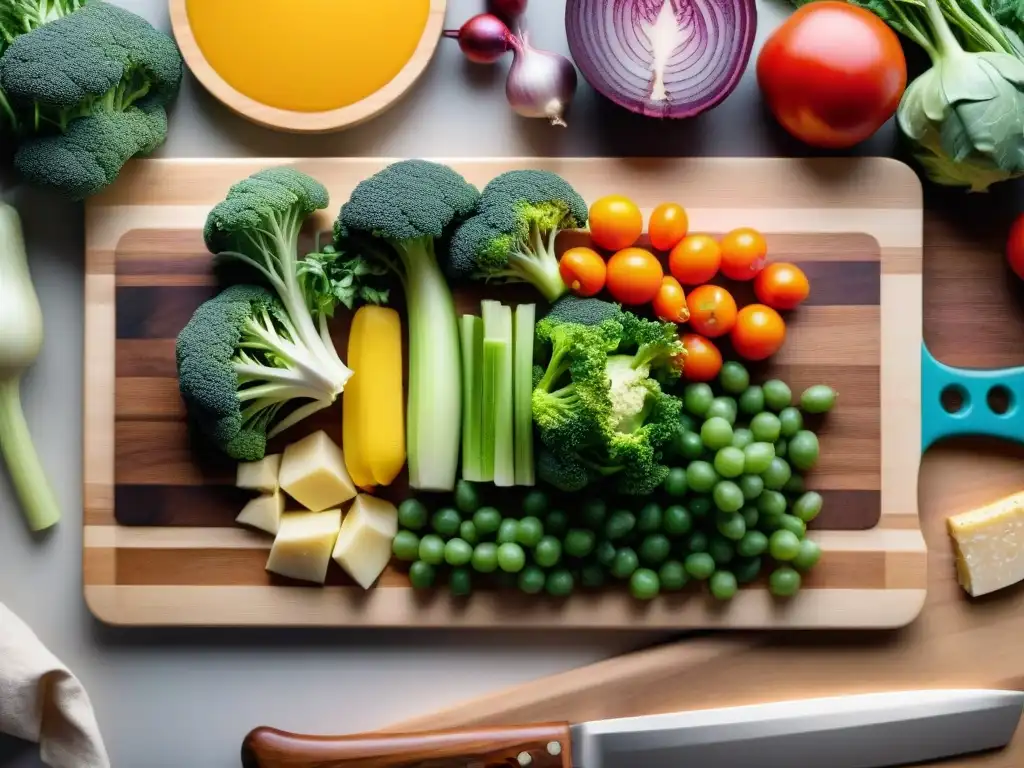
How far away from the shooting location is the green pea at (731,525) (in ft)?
5.33

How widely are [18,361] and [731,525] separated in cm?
137

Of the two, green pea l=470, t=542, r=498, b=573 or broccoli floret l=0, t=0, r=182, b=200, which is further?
green pea l=470, t=542, r=498, b=573

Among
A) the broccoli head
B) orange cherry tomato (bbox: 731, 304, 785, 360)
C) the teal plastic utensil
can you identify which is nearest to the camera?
the broccoli head

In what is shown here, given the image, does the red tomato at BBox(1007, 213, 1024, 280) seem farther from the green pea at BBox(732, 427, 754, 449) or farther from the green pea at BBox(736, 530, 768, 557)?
the green pea at BBox(736, 530, 768, 557)

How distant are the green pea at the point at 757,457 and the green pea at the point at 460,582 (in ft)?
1.79

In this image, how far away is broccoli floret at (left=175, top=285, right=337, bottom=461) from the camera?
1.58 m

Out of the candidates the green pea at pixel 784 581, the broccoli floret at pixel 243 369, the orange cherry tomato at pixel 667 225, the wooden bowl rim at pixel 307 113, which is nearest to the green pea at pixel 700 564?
the green pea at pixel 784 581

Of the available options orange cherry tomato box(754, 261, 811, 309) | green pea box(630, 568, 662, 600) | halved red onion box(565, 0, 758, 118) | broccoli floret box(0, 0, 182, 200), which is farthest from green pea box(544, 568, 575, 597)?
Answer: broccoli floret box(0, 0, 182, 200)

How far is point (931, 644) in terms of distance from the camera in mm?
1754

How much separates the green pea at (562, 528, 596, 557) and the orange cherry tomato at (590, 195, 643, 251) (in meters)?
0.52

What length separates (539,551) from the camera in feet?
5.41

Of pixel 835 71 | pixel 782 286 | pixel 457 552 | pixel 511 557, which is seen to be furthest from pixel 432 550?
pixel 835 71

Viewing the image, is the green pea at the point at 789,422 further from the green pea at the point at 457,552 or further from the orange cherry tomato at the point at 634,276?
the green pea at the point at 457,552

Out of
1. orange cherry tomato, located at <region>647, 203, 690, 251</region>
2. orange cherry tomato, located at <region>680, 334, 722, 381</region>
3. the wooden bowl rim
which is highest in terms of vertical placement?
the wooden bowl rim
